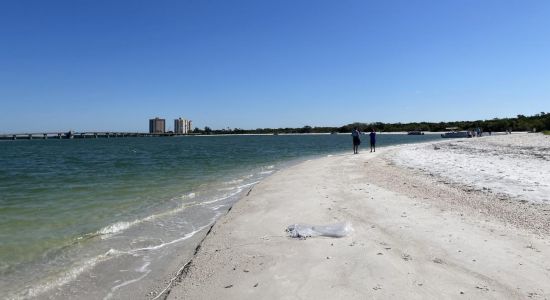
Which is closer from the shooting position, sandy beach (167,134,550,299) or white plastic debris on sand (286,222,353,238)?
sandy beach (167,134,550,299)

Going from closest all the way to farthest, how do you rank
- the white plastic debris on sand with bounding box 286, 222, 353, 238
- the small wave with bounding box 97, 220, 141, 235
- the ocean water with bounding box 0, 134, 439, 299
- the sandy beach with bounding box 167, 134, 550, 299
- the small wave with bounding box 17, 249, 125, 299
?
the sandy beach with bounding box 167, 134, 550, 299, the small wave with bounding box 17, 249, 125, 299, the ocean water with bounding box 0, 134, 439, 299, the white plastic debris on sand with bounding box 286, 222, 353, 238, the small wave with bounding box 97, 220, 141, 235

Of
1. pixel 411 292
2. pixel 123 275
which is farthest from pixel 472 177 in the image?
pixel 123 275

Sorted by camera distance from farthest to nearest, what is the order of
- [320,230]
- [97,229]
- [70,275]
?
[97,229] < [320,230] < [70,275]

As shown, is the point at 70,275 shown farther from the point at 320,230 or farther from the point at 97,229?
the point at 320,230

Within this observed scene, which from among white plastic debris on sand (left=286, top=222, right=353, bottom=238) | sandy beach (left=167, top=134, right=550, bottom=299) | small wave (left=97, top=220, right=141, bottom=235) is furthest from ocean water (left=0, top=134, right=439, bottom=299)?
white plastic debris on sand (left=286, top=222, right=353, bottom=238)

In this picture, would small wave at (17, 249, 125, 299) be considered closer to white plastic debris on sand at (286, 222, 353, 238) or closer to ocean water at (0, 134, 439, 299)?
ocean water at (0, 134, 439, 299)

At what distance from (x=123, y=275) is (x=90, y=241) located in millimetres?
2834

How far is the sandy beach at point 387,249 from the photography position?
521 centimetres

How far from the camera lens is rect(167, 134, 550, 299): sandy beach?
521cm


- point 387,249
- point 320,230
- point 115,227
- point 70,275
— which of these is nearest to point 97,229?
point 115,227

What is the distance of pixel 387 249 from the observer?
6691 mm

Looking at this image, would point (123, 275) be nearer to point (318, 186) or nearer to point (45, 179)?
point (318, 186)

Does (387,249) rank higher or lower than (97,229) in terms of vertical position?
higher

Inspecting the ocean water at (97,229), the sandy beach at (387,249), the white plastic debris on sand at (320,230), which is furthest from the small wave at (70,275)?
the white plastic debris on sand at (320,230)
